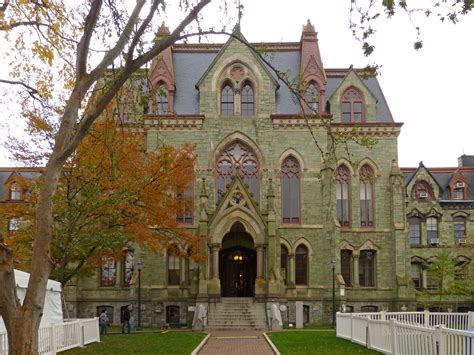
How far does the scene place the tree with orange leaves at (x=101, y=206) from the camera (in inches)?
907

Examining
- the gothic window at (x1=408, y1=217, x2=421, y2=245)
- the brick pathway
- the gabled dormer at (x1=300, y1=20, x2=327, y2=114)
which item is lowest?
the brick pathway

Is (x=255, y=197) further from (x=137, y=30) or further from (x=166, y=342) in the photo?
(x=137, y=30)

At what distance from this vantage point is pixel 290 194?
126ft

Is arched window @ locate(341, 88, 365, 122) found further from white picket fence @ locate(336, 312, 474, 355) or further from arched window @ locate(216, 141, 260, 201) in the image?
white picket fence @ locate(336, 312, 474, 355)

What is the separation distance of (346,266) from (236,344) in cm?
1688

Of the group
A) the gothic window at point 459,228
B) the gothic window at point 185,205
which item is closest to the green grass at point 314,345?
the gothic window at point 185,205

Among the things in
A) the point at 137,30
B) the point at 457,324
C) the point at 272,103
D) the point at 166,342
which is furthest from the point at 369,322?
the point at 272,103

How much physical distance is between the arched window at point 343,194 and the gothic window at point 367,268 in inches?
83.7

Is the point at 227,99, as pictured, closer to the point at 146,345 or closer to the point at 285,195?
the point at 285,195

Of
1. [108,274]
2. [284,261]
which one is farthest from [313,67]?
[108,274]

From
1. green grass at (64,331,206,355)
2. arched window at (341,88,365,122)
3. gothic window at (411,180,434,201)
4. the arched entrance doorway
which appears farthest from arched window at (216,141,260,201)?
gothic window at (411,180,434,201)

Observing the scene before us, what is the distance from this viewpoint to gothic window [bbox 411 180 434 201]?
46.9 metres

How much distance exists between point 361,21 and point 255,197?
94.4 ft

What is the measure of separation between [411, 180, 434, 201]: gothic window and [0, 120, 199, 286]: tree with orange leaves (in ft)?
76.2
